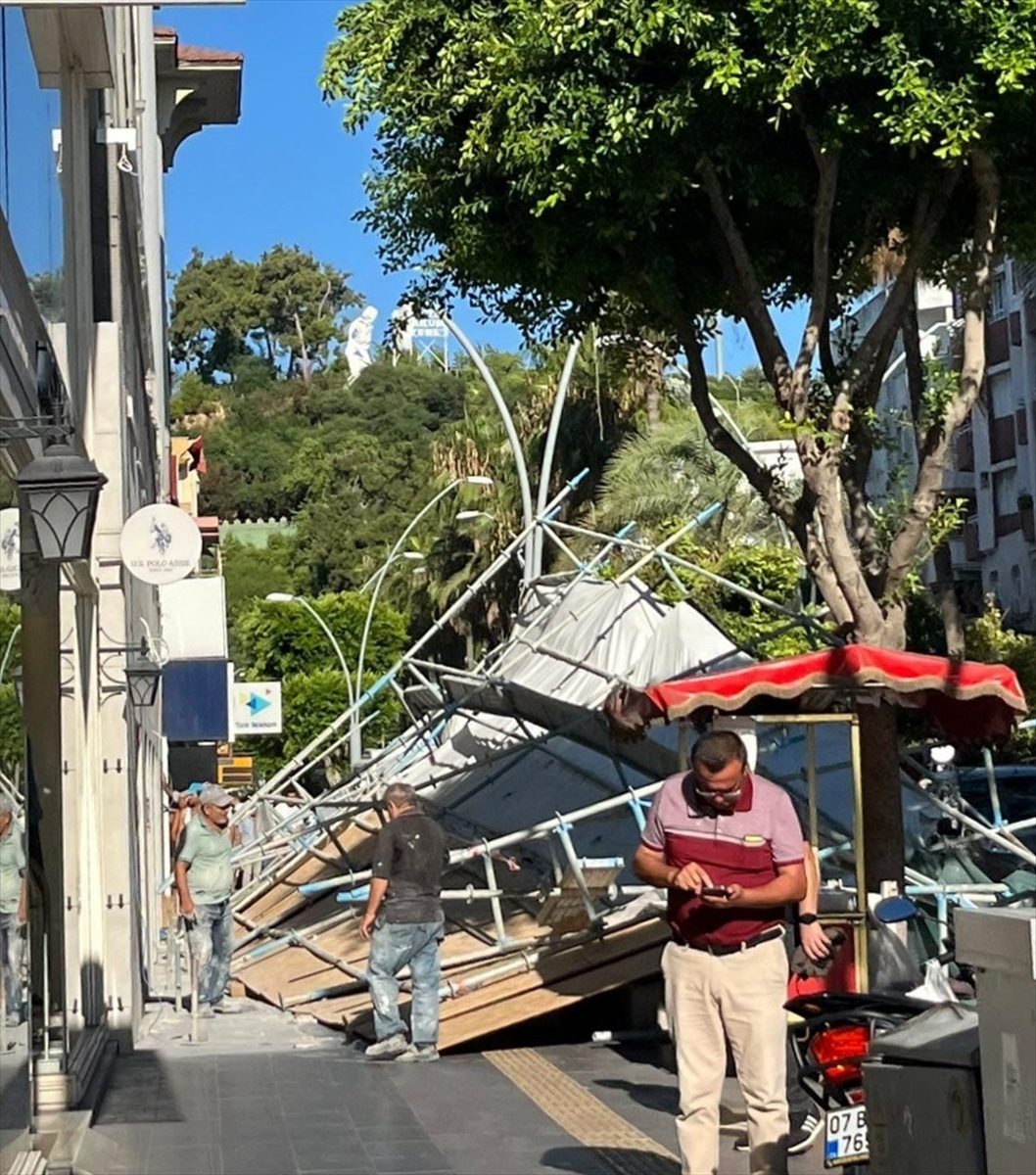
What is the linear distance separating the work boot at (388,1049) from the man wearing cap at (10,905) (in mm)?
5654

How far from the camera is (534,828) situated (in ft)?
46.6

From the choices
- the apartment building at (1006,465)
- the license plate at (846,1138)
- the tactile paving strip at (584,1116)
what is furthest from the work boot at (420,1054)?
the apartment building at (1006,465)

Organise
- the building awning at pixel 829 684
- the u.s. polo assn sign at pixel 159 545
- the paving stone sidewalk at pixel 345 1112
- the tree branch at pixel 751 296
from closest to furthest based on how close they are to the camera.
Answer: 1. the paving stone sidewalk at pixel 345 1112
2. the building awning at pixel 829 684
3. the tree branch at pixel 751 296
4. the u.s. polo assn sign at pixel 159 545

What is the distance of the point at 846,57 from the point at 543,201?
6.66ft

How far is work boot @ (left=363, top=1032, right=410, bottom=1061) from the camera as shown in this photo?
1305 centimetres

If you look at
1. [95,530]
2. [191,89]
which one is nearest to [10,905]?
[95,530]

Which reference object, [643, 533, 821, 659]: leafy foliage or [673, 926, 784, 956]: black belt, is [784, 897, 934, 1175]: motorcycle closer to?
[673, 926, 784, 956]: black belt

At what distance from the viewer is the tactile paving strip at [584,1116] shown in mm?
9016

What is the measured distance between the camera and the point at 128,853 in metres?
14.6

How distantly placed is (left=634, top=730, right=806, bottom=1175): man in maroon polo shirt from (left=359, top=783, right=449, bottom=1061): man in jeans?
5.48 m

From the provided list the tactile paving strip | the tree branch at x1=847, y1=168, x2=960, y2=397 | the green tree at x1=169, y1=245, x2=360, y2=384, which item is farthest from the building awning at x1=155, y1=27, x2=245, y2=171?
the green tree at x1=169, y1=245, x2=360, y2=384

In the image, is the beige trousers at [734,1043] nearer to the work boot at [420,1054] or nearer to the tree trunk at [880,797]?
the tree trunk at [880,797]

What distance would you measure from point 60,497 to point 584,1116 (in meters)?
3.98

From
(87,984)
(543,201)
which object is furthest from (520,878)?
(543,201)
